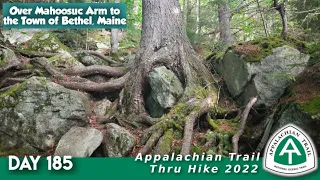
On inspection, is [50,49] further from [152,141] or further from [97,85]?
[152,141]

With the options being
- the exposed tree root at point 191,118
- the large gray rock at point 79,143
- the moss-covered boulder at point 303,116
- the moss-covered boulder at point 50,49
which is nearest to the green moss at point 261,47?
the exposed tree root at point 191,118

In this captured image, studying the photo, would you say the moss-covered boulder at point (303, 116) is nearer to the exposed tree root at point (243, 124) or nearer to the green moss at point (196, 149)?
the exposed tree root at point (243, 124)

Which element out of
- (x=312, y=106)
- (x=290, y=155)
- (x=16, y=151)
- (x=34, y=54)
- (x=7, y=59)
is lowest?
(x=16, y=151)

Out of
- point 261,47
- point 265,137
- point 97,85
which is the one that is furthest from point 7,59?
point 265,137

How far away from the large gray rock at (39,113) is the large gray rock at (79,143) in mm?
609

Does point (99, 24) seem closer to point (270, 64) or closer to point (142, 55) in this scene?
point (142, 55)

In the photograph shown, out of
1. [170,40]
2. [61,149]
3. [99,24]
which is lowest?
[61,149]

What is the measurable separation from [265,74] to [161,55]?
8.72 ft

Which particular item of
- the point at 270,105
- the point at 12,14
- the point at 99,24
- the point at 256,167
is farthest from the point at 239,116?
the point at 12,14

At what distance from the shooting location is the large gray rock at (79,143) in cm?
592

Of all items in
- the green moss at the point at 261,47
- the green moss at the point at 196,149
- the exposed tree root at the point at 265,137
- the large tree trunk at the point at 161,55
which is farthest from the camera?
the large tree trunk at the point at 161,55

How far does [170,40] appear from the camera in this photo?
8219mm

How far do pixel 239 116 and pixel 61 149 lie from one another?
12.7 feet

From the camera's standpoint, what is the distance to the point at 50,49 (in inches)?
452
